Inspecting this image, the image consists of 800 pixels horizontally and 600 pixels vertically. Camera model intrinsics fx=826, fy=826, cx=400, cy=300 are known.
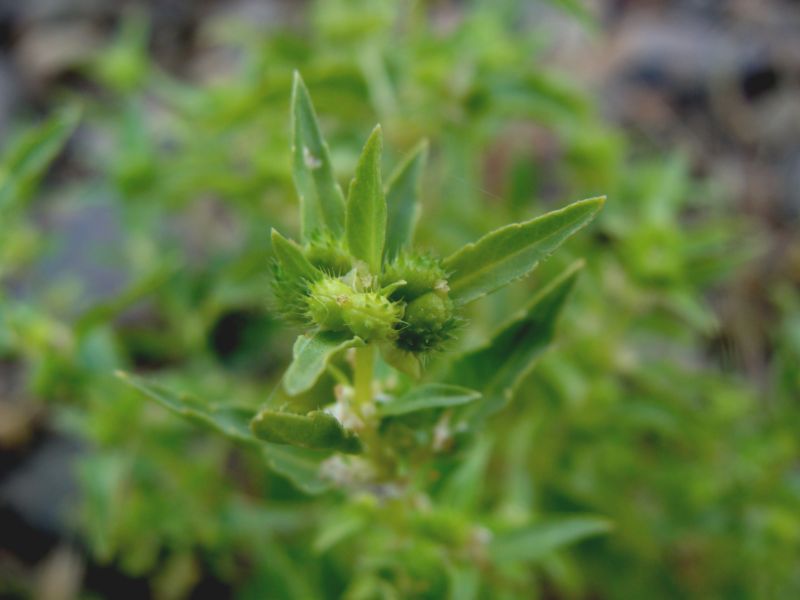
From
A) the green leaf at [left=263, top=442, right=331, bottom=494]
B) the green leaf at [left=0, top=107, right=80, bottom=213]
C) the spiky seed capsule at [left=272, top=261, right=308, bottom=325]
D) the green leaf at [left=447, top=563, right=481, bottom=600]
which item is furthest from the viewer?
the green leaf at [left=0, top=107, right=80, bottom=213]

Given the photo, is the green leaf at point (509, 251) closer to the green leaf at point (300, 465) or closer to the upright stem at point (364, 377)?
the upright stem at point (364, 377)

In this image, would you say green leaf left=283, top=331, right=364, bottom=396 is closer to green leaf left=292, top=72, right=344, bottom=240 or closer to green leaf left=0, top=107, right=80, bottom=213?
green leaf left=292, top=72, right=344, bottom=240

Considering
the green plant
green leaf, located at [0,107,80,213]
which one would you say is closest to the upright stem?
the green plant

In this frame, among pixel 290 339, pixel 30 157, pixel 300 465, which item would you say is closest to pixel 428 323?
pixel 300 465

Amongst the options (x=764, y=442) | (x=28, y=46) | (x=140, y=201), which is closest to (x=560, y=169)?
(x=764, y=442)

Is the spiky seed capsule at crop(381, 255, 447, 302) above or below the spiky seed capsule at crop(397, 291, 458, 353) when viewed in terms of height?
above

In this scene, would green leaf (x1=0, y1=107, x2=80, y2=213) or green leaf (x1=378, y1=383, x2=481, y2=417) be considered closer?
green leaf (x1=378, y1=383, x2=481, y2=417)

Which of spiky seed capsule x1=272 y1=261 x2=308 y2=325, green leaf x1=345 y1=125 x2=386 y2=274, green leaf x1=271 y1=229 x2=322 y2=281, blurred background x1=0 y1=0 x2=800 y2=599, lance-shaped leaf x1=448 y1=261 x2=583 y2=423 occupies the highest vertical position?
green leaf x1=345 y1=125 x2=386 y2=274

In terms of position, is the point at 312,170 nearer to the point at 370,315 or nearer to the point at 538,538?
the point at 370,315
